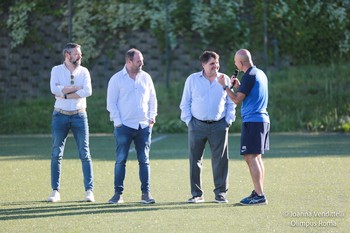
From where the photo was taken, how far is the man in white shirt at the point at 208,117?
13.4 metres

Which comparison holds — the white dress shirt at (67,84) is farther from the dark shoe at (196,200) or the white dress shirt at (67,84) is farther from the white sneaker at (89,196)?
the dark shoe at (196,200)

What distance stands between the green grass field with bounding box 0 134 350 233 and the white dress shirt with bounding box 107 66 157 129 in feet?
3.22

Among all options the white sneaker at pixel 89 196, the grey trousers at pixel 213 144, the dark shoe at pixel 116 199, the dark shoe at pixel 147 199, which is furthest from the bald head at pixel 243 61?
the white sneaker at pixel 89 196

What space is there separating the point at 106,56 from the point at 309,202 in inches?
823

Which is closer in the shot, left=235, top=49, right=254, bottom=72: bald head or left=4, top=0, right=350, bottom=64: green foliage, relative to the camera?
left=235, top=49, right=254, bottom=72: bald head

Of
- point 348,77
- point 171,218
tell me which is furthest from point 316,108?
point 171,218

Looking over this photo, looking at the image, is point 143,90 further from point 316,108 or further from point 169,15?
point 169,15

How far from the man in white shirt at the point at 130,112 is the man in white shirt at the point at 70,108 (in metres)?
0.47

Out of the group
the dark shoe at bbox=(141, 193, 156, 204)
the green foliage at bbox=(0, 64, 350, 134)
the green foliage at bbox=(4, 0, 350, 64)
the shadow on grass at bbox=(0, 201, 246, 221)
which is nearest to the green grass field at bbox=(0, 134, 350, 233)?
the shadow on grass at bbox=(0, 201, 246, 221)

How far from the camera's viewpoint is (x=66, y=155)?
21.1 meters

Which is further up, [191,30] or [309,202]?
[191,30]

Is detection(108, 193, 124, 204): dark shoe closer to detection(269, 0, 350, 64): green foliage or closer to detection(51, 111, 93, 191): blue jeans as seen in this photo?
detection(51, 111, 93, 191): blue jeans

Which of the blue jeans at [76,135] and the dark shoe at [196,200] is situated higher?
the blue jeans at [76,135]

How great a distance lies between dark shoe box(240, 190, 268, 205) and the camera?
12.9m
